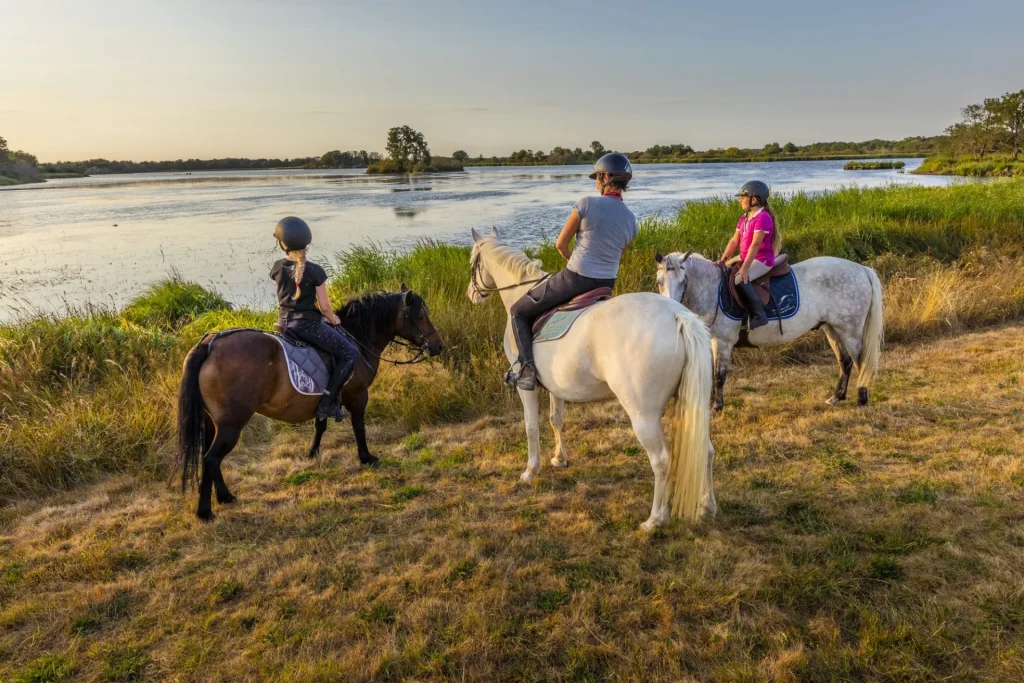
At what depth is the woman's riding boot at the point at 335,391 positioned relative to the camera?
4.38 metres

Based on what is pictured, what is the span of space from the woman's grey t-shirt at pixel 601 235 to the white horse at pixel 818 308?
2.13m

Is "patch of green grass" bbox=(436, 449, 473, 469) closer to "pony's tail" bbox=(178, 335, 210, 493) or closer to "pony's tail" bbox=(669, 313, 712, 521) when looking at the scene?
"pony's tail" bbox=(178, 335, 210, 493)

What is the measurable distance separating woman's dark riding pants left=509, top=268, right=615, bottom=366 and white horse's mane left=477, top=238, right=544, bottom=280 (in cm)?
36

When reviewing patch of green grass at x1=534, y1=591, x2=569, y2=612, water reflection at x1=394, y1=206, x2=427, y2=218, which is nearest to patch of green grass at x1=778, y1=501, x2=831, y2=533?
patch of green grass at x1=534, y1=591, x2=569, y2=612

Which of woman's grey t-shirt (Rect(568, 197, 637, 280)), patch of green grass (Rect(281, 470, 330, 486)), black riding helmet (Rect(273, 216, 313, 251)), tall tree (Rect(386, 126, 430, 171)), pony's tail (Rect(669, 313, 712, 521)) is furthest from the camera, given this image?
tall tree (Rect(386, 126, 430, 171))

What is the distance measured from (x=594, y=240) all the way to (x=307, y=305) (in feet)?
7.46

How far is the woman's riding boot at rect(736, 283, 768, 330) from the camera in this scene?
5695mm

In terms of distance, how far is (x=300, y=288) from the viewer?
4.16 meters

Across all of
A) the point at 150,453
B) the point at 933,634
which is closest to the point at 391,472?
the point at 150,453

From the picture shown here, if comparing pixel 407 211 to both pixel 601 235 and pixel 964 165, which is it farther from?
pixel 964 165

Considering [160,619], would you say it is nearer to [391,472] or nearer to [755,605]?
[391,472]

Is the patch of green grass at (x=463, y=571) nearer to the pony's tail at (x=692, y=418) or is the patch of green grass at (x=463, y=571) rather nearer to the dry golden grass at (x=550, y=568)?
the dry golden grass at (x=550, y=568)

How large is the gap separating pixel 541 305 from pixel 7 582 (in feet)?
12.6

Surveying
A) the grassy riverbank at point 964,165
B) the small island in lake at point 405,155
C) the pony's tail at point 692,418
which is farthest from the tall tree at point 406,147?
the pony's tail at point 692,418
